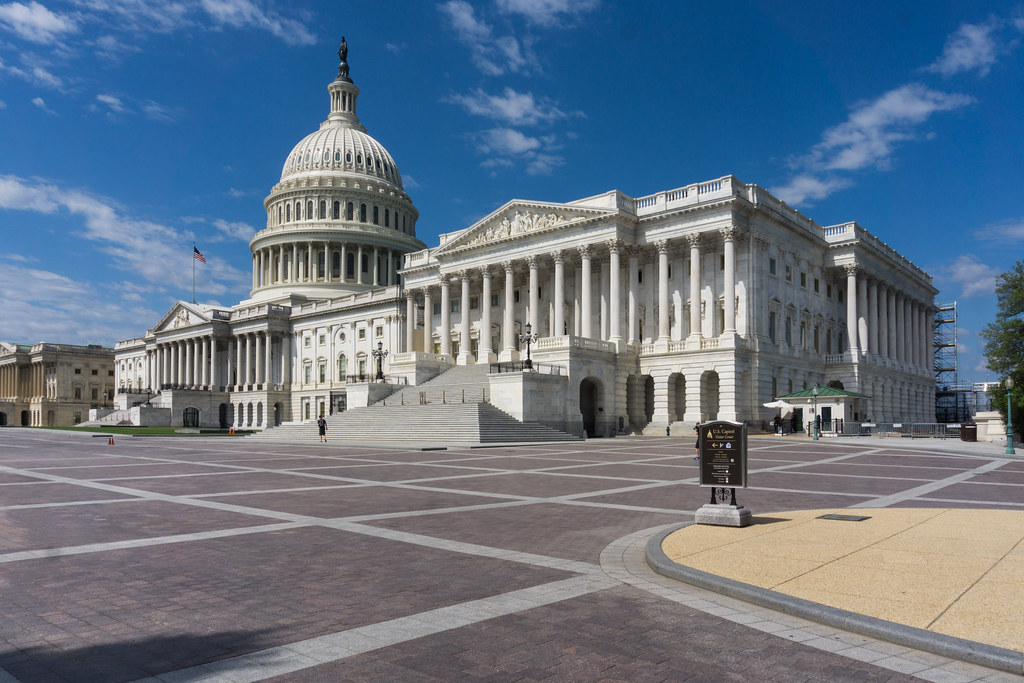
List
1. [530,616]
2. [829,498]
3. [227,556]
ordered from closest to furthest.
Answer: [530,616], [227,556], [829,498]

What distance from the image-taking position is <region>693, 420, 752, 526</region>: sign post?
12.3 metres

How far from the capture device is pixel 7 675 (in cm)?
602

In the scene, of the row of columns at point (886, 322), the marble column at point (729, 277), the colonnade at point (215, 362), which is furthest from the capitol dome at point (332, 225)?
the row of columns at point (886, 322)

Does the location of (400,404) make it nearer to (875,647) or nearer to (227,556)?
(227,556)

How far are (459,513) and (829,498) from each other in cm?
881

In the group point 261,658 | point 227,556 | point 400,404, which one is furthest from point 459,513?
point 400,404

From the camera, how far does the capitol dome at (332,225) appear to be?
4510 inches

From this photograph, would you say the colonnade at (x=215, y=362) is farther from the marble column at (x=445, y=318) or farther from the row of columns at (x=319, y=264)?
the marble column at (x=445, y=318)

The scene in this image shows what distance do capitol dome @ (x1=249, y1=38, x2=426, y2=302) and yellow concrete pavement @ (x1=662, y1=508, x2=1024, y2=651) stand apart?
104 meters

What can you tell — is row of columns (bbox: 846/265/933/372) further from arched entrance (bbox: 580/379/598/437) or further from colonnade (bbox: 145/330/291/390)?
colonnade (bbox: 145/330/291/390)

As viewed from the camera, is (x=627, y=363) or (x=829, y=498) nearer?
(x=829, y=498)

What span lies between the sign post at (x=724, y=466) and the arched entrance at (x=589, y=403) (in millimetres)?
47134

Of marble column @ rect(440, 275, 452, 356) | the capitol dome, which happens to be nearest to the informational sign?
marble column @ rect(440, 275, 452, 356)

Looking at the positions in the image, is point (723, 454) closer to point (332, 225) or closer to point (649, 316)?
point (649, 316)
